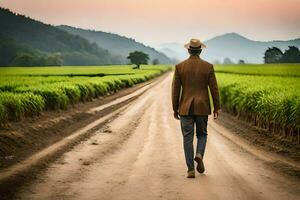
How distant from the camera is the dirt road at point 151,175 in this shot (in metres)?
6.42

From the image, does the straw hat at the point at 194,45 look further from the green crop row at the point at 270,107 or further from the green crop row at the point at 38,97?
the green crop row at the point at 38,97

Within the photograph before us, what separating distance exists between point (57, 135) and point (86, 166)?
16.0 feet

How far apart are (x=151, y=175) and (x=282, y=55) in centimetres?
13676

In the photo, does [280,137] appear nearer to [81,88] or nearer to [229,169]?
[229,169]

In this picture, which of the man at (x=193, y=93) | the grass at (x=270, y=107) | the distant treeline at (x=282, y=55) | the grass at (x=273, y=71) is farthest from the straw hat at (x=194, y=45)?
the distant treeline at (x=282, y=55)

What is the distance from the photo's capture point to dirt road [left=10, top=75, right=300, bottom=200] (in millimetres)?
6418

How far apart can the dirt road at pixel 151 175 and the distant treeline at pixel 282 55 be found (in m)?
115

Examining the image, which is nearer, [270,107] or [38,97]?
[270,107]

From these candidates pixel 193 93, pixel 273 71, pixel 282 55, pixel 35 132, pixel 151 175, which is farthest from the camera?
pixel 282 55

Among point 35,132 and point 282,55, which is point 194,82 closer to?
point 35,132

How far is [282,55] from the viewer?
136 metres

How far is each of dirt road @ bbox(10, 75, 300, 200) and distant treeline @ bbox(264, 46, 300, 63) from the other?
11529 cm

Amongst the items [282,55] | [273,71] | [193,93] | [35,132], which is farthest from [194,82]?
[282,55]

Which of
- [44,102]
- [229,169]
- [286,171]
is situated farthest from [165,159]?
[44,102]
